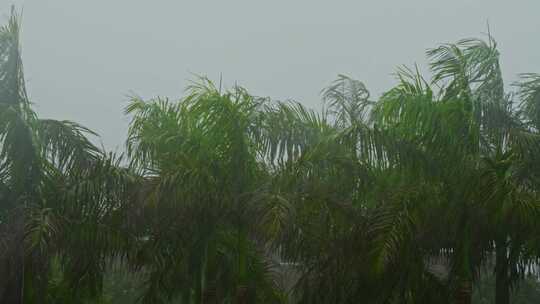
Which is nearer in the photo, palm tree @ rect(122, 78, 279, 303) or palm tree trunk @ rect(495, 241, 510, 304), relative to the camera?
palm tree @ rect(122, 78, 279, 303)

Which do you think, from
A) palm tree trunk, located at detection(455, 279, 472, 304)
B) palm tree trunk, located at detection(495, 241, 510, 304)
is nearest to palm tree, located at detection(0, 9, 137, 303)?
palm tree trunk, located at detection(455, 279, 472, 304)

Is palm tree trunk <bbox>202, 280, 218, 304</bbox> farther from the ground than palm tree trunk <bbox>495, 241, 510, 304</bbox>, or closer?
closer

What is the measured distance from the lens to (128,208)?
882cm

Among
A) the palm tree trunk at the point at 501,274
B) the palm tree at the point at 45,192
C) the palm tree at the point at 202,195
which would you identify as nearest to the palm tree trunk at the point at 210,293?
the palm tree at the point at 202,195

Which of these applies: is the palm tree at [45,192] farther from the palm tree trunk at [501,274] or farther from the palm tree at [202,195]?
the palm tree trunk at [501,274]

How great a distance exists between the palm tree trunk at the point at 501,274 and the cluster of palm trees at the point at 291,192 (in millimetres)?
80

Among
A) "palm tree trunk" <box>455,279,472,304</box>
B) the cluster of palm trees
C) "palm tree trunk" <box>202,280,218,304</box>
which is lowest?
"palm tree trunk" <box>202,280,218,304</box>

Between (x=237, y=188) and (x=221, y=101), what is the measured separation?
3.37 feet

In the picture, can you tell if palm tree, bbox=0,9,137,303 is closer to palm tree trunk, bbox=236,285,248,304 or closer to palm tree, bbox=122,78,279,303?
palm tree, bbox=122,78,279,303

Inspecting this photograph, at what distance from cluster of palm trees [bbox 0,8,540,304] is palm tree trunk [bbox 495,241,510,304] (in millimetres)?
80

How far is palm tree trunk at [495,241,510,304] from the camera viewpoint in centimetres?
930

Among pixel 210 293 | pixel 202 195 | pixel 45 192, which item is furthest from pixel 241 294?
pixel 45 192

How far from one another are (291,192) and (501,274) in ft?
10.6

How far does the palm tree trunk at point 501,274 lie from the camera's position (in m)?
9.30
